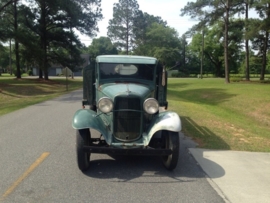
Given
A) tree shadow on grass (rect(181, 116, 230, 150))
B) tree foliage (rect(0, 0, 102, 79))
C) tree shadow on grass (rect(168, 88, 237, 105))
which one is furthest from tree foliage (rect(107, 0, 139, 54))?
tree shadow on grass (rect(181, 116, 230, 150))

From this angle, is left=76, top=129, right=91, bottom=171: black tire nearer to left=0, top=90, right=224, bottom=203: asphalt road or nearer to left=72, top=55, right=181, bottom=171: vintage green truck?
left=72, top=55, right=181, bottom=171: vintage green truck

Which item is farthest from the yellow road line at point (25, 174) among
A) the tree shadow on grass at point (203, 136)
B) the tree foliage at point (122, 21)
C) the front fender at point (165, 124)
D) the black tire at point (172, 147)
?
the tree foliage at point (122, 21)

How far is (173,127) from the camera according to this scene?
5473 millimetres

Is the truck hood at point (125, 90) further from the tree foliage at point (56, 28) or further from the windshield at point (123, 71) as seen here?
the tree foliage at point (56, 28)

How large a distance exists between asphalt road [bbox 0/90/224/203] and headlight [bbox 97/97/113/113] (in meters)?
1.09

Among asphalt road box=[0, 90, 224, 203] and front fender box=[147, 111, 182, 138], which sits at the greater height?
front fender box=[147, 111, 182, 138]

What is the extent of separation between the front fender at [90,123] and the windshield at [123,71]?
1.23 m

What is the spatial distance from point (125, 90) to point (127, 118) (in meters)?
0.57

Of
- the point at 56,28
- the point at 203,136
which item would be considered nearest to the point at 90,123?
the point at 203,136

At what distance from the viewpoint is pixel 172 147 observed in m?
5.41

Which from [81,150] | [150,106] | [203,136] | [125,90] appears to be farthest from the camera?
[203,136]

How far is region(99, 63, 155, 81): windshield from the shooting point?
680 cm

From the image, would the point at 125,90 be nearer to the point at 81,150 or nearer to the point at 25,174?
the point at 81,150

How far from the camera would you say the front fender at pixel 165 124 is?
5.47 metres
